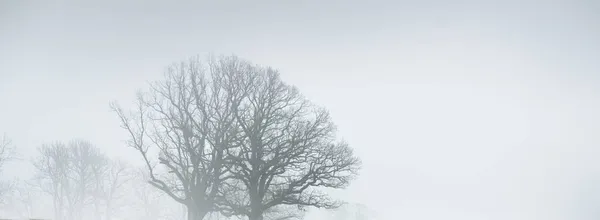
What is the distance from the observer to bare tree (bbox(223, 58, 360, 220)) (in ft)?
70.2

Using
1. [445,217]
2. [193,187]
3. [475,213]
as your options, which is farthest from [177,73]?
[475,213]

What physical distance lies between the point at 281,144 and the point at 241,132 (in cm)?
299

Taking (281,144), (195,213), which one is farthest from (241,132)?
(195,213)

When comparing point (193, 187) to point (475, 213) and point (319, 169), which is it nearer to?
point (319, 169)

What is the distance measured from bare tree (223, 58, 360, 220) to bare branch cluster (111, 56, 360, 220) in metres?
0.05

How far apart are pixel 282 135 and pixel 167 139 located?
6928 mm

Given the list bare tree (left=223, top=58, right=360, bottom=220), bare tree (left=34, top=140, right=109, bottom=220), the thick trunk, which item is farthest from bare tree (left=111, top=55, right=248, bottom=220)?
bare tree (left=34, top=140, right=109, bottom=220)

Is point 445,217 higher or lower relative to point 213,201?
higher

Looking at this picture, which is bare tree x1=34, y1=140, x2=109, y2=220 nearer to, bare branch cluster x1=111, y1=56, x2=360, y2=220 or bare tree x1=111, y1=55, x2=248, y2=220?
bare tree x1=111, y1=55, x2=248, y2=220

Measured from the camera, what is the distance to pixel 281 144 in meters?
21.6

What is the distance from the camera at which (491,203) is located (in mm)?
154750

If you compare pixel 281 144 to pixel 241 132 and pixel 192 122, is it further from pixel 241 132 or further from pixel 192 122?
pixel 192 122

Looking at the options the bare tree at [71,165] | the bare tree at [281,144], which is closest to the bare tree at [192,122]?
the bare tree at [281,144]

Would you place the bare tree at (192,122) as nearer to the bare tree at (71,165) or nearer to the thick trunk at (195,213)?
the thick trunk at (195,213)
